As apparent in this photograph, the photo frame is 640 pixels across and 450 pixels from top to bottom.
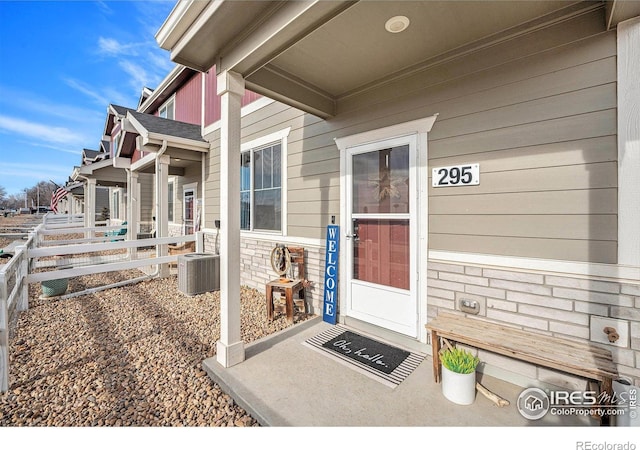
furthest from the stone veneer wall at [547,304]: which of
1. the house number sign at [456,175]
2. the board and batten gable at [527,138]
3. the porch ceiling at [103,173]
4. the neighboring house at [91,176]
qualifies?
the porch ceiling at [103,173]

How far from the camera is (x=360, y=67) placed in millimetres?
2762

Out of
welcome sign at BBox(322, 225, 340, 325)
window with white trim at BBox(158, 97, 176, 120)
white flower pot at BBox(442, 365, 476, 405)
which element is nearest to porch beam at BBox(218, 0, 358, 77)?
welcome sign at BBox(322, 225, 340, 325)

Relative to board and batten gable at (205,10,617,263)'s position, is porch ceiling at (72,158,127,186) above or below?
above

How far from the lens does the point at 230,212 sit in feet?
7.94

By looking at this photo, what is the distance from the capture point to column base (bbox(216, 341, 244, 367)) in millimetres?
2387

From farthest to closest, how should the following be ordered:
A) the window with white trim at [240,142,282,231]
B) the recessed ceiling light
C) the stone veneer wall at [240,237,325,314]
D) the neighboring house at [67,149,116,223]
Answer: the neighboring house at [67,149,116,223], the window with white trim at [240,142,282,231], the stone veneer wall at [240,237,325,314], the recessed ceiling light

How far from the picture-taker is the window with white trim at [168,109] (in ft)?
27.7

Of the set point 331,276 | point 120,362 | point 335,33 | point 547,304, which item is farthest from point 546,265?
point 120,362

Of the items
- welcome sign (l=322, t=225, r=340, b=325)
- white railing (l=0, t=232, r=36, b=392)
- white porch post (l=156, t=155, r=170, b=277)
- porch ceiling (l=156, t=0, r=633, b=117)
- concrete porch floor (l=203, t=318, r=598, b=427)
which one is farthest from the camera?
white porch post (l=156, t=155, r=170, b=277)

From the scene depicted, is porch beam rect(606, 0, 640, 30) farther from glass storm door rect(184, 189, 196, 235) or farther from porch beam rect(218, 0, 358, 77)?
glass storm door rect(184, 189, 196, 235)

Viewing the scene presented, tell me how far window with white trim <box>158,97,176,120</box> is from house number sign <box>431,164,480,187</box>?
8689 millimetres

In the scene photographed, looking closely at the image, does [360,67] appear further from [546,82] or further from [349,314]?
[349,314]

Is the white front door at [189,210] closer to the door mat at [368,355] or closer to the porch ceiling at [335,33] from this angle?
the porch ceiling at [335,33]

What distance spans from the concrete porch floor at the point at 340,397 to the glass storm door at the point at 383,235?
2.15 feet
